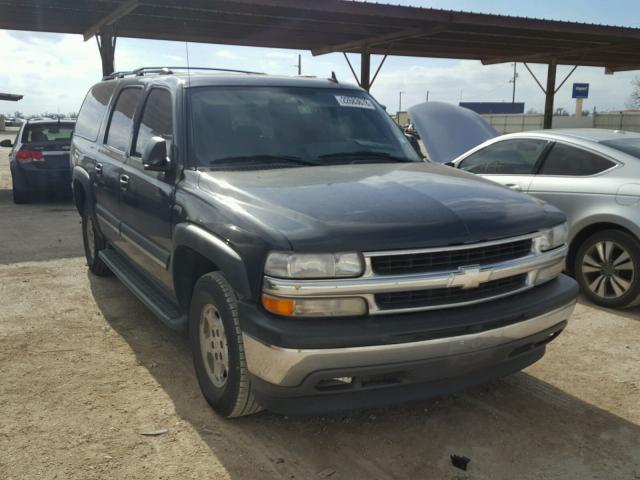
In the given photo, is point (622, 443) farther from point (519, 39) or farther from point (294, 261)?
point (519, 39)

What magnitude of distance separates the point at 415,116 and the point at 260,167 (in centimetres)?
657

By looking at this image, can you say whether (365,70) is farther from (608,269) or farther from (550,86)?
(608,269)

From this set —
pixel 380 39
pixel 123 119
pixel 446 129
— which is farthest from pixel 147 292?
pixel 380 39

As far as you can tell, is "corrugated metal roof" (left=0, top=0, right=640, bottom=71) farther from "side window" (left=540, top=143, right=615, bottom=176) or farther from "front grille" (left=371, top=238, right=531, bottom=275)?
"front grille" (left=371, top=238, right=531, bottom=275)

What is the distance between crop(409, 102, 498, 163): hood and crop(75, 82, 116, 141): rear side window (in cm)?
491

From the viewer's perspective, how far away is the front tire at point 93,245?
19.8ft

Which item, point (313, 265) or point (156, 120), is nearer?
point (313, 265)

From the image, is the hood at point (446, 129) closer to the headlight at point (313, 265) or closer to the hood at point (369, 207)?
the hood at point (369, 207)

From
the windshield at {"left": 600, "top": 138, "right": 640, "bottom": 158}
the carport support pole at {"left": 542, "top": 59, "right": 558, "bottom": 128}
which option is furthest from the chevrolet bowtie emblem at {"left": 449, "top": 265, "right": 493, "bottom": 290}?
the carport support pole at {"left": 542, "top": 59, "right": 558, "bottom": 128}

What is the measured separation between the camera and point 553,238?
3354 millimetres

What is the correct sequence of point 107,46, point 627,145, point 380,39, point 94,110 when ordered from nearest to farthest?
1. point 627,145
2. point 94,110
3. point 107,46
4. point 380,39

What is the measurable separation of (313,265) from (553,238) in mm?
1484

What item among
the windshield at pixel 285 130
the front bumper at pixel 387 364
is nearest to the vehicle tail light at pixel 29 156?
the windshield at pixel 285 130

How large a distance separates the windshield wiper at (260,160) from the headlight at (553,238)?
144cm
